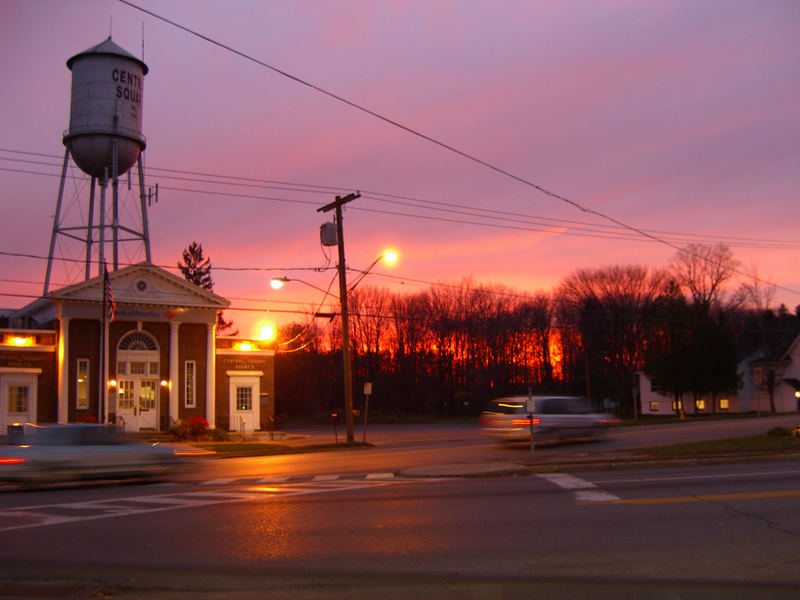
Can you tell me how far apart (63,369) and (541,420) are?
82.2 ft

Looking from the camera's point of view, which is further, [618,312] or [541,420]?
[618,312]

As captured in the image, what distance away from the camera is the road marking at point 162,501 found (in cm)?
1114

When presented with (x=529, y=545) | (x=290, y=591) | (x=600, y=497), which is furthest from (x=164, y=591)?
(x=600, y=497)

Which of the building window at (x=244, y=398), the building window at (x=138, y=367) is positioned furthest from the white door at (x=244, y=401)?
the building window at (x=138, y=367)

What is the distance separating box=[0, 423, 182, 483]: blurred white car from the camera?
1499 cm

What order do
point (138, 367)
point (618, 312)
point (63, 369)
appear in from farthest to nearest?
1. point (618, 312)
2. point (138, 367)
3. point (63, 369)

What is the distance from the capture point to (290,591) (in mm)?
6988

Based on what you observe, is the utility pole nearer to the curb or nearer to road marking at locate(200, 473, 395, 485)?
the curb

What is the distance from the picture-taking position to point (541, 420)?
24344 millimetres

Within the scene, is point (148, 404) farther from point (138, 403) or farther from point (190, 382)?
point (190, 382)

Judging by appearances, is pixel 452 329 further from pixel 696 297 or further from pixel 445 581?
pixel 445 581

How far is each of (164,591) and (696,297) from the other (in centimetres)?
6924

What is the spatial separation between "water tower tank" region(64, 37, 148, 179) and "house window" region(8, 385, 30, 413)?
38.8ft

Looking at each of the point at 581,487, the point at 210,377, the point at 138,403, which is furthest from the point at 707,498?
the point at 138,403
